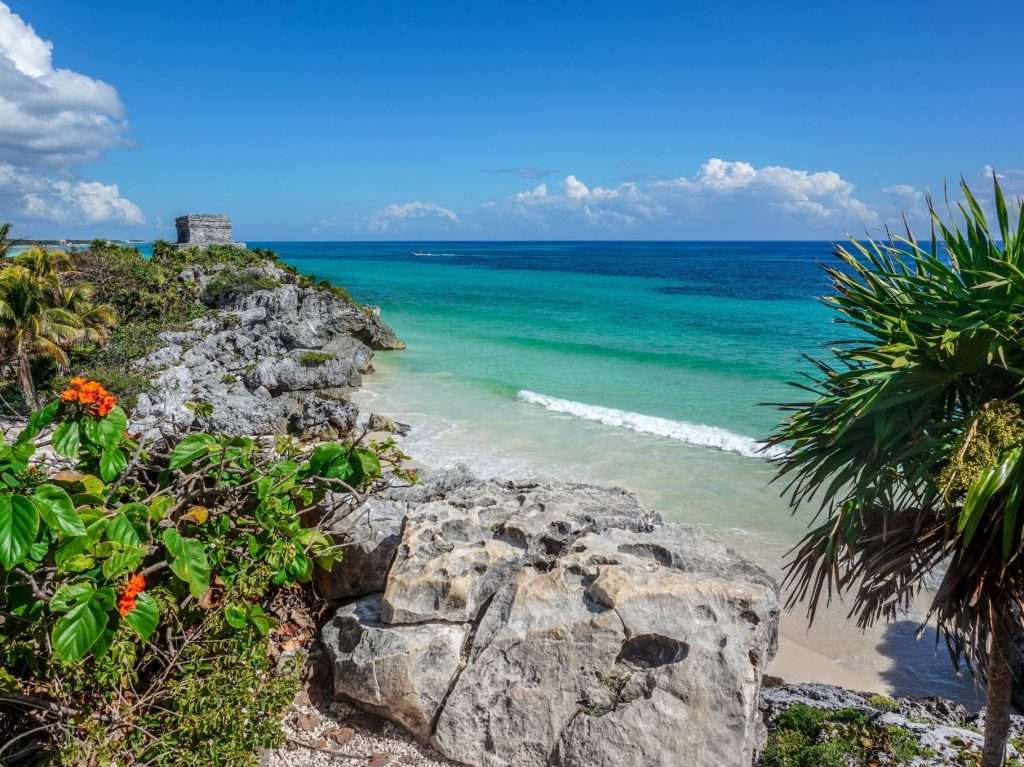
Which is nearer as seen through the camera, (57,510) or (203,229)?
(57,510)

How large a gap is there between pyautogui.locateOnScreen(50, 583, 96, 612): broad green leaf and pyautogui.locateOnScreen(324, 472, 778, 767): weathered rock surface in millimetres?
1797

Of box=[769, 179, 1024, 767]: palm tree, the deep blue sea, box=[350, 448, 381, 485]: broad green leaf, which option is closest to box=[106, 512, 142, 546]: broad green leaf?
box=[350, 448, 381, 485]: broad green leaf

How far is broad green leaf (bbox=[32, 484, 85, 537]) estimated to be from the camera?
10.3 ft

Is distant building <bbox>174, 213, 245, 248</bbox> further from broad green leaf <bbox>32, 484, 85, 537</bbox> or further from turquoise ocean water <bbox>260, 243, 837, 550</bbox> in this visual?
broad green leaf <bbox>32, 484, 85, 537</bbox>

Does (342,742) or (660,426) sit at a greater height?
(342,742)

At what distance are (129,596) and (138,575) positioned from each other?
23 centimetres

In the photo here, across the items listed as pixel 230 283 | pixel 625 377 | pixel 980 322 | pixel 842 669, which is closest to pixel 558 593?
pixel 980 322

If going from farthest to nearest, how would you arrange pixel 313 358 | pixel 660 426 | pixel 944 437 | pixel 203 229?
1. pixel 203 229
2. pixel 313 358
3. pixel 660 426
4. pixel 944 437

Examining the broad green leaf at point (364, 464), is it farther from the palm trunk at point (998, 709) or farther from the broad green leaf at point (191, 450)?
the palm trunk at point (998, 709)

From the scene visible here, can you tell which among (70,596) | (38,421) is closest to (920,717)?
(70,596)

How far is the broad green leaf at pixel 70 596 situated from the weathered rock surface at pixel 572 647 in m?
1.80

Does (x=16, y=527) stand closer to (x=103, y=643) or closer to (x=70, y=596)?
(x=70, y=596)

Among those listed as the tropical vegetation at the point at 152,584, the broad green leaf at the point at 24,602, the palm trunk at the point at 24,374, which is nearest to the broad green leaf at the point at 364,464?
the tropical vegetation at the point at 152,584

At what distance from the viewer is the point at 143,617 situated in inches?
135
